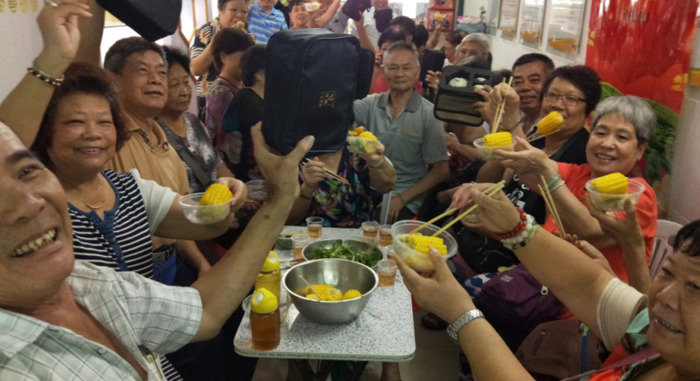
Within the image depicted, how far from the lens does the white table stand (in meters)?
1.57

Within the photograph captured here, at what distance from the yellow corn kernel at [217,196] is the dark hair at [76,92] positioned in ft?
2.05

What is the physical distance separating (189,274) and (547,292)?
6.02ft

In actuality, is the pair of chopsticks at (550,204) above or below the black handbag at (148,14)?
below

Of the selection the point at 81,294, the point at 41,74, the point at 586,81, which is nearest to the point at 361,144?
the point at 586,81

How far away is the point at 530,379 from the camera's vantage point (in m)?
1.23

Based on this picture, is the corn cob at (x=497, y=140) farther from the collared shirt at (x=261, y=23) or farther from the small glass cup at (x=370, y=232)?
the collared shirt at (x=261, y=23)

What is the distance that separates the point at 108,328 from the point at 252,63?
2.31 meters

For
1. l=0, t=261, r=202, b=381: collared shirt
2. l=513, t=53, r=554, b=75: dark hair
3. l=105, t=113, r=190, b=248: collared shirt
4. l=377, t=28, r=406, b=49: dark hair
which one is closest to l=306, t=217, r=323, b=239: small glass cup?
l=105, t=113, r=190, b=248: collared shirt

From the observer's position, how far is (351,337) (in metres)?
1.66

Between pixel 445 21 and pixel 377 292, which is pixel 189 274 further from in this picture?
pixel 445 21

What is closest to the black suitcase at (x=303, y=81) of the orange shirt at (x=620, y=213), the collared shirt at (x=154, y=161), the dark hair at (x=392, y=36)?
the collared shirt at (x=154, y=161)

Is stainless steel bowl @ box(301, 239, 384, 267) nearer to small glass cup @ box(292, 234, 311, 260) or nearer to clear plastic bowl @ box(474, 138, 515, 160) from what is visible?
small glass cup @ box(292, 234, 311, 260)

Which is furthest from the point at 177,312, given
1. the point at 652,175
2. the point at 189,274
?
the point at 652,175

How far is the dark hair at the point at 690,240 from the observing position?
3.40 ft
